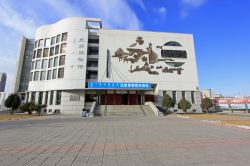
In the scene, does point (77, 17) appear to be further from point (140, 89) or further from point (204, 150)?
point (204, 150)

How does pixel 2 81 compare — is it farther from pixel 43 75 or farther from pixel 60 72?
pixel 60 72

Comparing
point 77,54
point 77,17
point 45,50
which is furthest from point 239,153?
point 45,50

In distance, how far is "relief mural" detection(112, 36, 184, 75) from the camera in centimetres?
4038

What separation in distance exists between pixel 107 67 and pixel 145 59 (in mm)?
9728

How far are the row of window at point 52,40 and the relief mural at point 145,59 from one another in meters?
13.3

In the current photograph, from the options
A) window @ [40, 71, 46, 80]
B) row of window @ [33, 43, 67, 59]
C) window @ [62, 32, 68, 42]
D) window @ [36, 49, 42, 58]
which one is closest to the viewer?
row of window @ [33, 43, 67, 59]

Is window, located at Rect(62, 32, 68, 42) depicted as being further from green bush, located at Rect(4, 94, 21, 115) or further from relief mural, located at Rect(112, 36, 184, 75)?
green bush, located at Rect(4, 94, 21, 115)

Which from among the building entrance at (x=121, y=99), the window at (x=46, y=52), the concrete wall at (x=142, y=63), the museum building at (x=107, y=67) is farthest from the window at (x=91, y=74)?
the window at (x=46, y=52)

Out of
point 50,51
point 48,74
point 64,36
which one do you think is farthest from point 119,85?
point 50,51

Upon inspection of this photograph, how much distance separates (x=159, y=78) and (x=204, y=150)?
1387 inches

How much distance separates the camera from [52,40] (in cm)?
4275

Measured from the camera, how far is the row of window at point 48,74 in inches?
1531

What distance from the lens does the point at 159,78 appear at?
4066 centimetres

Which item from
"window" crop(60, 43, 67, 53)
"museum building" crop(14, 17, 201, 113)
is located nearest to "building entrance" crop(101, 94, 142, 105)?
"museum building" crop(14, 17, 201, 113)
